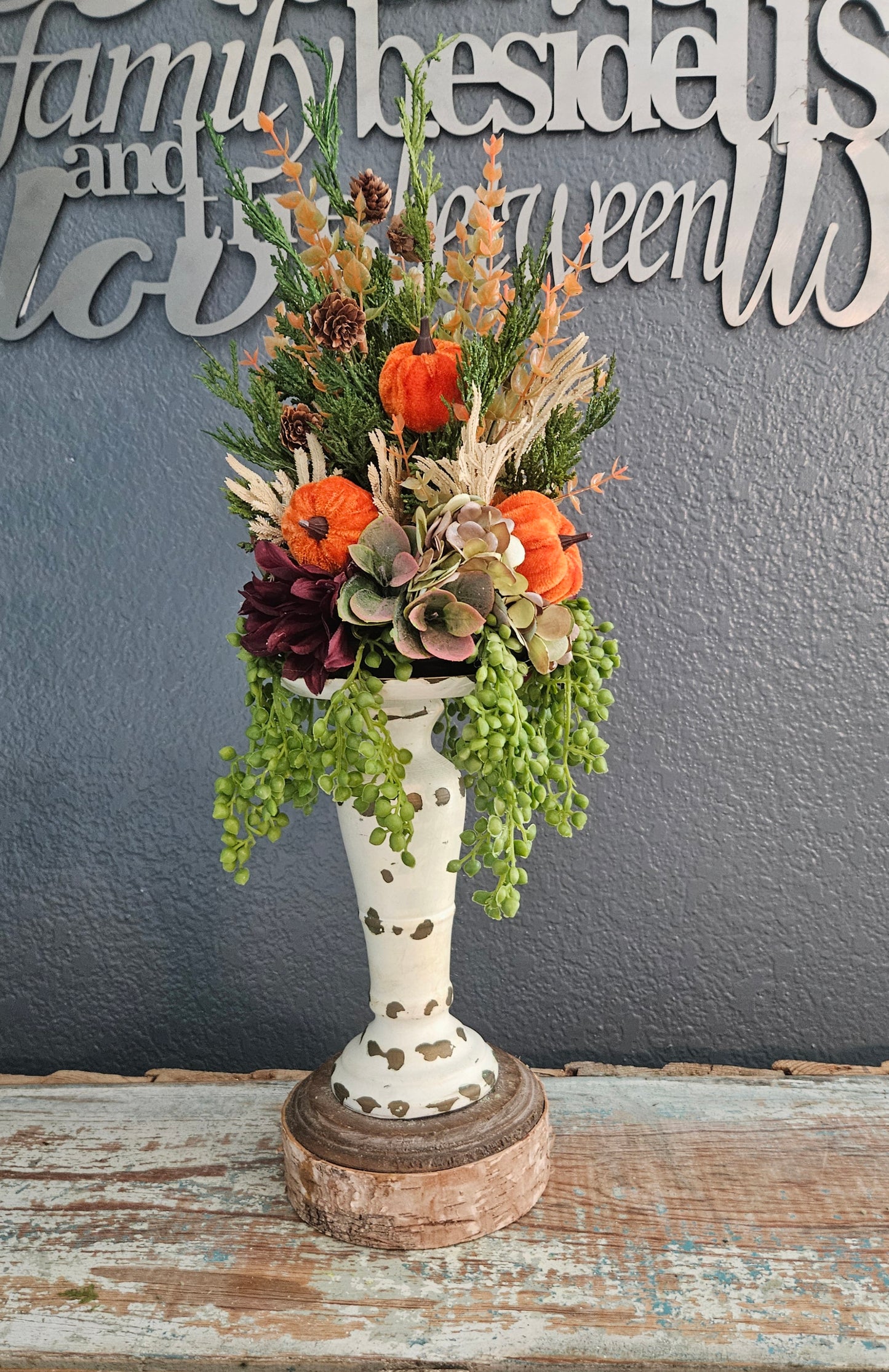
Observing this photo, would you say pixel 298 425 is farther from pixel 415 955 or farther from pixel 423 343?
pixel 415 955

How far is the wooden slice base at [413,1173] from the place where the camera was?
2.76 ft

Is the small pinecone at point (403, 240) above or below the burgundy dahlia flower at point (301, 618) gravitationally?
above

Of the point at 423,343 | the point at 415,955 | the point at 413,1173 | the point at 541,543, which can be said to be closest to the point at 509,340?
the point at 423,343

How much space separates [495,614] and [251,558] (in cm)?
62

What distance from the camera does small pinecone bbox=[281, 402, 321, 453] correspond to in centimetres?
82

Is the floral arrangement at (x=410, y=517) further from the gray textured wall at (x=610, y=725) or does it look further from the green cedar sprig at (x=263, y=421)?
the gray textured wall at (x=610, y=725)

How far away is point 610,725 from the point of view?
1296 mm

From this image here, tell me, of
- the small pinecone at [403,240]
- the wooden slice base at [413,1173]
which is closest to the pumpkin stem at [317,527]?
the small pinecone at [403,240]

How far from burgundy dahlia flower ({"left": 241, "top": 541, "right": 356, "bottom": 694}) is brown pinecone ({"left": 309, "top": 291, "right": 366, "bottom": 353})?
171 millimetres

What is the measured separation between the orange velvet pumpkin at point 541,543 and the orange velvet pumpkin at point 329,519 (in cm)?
12

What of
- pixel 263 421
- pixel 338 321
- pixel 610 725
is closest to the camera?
pixel 338 321

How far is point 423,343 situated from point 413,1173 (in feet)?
2.32

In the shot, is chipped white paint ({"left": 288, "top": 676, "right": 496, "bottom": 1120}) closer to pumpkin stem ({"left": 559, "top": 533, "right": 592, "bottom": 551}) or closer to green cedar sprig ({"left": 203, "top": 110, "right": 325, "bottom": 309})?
pumpkin stem ({"left": 559, "top": 533, "right": 592, "bottom": 551})

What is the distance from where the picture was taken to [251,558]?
1.30 metres
